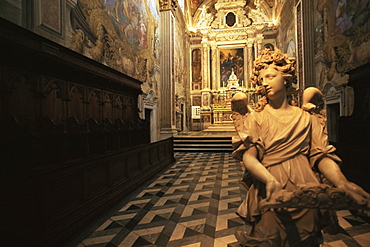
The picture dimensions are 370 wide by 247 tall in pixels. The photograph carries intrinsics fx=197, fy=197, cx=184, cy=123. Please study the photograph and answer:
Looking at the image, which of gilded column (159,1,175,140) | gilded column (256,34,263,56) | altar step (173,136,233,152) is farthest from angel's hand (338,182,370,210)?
gilded column (256,34,263,56)

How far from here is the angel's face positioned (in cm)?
146

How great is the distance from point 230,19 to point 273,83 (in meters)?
20.4

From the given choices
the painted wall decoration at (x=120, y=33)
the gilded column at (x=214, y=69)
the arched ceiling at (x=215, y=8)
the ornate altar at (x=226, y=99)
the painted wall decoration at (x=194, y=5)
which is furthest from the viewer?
the gilded column at (x=214, y=69)

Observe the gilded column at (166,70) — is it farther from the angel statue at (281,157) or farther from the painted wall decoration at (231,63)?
the angel statue at (281,157)

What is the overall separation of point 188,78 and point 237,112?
17325mm

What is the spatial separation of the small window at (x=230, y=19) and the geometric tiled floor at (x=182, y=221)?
18256 mm

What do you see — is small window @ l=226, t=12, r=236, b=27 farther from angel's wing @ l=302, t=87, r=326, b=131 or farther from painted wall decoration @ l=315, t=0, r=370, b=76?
angel's wing @ l=302, t=87, r=326, b=131

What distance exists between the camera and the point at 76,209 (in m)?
2.69

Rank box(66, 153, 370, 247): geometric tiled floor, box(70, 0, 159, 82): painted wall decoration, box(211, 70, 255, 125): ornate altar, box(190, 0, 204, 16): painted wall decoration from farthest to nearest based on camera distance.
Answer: box(190, 0, 204, 16): painted wall decoration → box(211, 70, 255, 125): ornate altar → box(70, 0, 159, 82): painted wall decoration → box(66, 153, 370, 247): geometric tiled floor

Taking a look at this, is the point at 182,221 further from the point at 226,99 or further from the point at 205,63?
the point at 205,63

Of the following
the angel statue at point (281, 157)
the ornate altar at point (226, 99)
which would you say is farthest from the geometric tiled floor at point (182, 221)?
the ornate altar at point (226, 99)

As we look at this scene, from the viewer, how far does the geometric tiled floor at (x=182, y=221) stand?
2359 mm

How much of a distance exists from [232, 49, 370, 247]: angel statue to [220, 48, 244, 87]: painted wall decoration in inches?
711

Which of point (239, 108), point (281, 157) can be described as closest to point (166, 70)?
point (239, 108)
